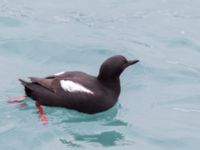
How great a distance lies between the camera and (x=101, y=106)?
24.0 ft

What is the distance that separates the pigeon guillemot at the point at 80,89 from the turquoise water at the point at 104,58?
0.48 ft

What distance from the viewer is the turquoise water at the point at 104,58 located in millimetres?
6883

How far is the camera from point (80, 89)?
23.5 feet

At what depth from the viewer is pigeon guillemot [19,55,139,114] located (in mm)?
7191

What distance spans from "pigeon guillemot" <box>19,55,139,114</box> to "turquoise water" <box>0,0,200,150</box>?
0.15m

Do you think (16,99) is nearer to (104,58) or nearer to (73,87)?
(73,87)

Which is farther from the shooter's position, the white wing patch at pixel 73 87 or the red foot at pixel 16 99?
the red foot at pixel 16 99

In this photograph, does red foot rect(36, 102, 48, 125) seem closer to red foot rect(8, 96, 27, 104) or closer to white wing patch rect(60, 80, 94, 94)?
red foot rect(8, 96, 27, 104)

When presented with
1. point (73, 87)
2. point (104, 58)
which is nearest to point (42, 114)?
point (73, 87)

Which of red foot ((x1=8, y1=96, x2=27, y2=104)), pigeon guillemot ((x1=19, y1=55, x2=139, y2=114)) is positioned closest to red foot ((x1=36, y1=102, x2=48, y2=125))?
pigeon guillemot ((x1=19, y1=55, x2=139, y2=114))

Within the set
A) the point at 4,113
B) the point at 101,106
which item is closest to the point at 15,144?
the point at 4,113

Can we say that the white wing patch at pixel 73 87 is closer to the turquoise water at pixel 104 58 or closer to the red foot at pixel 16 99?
the turquoise water at pixel 104 58

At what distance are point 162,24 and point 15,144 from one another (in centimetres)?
537

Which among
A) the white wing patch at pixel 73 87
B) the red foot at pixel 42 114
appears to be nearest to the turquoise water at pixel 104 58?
the red foot at pixel 42 114
